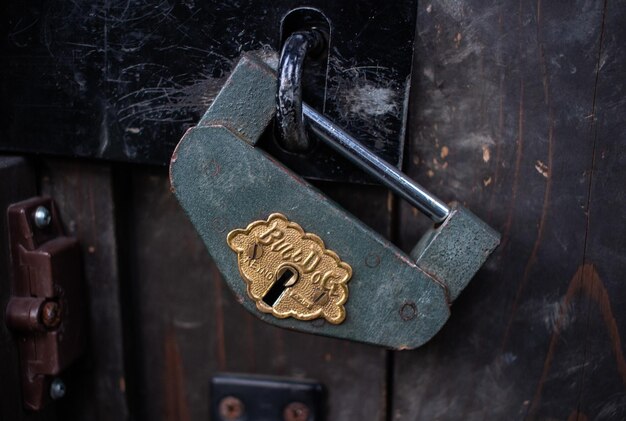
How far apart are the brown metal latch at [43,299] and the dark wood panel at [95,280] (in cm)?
1

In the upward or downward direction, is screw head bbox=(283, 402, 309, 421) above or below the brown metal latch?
below

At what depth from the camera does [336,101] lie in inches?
21.1

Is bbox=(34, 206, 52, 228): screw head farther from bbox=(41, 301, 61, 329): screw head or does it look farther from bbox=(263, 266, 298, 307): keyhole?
bbox=(263, 266, 298, 307): keyhole

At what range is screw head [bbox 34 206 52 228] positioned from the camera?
61 cm

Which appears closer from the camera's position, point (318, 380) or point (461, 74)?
point (461, 74)

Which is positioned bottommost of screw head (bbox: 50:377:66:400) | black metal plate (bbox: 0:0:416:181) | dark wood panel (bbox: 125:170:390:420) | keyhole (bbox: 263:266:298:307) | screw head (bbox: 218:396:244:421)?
screw head (bbox: 218:396:244:421)

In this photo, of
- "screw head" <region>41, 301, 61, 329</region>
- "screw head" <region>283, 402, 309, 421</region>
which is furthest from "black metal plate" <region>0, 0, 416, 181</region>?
"screw head" <region>283, 402, 309, 421</region>

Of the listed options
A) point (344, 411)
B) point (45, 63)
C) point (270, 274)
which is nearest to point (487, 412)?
point (344, 411)

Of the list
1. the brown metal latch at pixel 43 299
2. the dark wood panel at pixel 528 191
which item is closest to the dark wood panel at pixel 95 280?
the brown metal latch at pixel 43 299

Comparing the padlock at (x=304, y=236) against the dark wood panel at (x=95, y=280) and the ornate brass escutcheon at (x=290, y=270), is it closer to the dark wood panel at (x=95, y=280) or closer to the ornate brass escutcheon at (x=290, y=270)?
the ornate brass escutcheon at (x=290, y=270)

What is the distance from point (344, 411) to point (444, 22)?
388 mm

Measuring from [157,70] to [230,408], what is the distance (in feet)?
1.13

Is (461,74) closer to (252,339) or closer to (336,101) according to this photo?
(336,101)

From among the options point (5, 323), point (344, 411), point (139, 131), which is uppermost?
point (139, 131)
